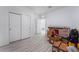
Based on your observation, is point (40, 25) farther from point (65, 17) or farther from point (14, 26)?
point (14, 26)

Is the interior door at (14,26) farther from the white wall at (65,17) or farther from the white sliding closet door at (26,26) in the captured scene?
the white wall at (65,17)

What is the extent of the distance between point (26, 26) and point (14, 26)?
1.46m

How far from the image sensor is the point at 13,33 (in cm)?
512

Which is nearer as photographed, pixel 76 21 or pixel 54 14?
pixel 76 21

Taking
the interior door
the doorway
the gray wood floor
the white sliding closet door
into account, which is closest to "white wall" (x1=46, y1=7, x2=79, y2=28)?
the white sliding closet door

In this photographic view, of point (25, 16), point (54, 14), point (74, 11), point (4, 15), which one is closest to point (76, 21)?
point (74, 11)

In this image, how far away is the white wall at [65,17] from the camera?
5.23 metres

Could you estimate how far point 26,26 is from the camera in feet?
21.5

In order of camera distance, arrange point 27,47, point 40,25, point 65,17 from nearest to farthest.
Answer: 1. point 27,47
2. point 65,17
3. point 40,25

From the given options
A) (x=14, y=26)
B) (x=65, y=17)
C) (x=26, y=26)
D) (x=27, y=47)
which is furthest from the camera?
(x=26, y=26)

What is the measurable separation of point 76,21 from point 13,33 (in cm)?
343

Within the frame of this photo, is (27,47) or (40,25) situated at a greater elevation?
(40,25)

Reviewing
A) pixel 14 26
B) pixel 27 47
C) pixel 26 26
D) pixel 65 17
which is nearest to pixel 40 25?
pixel 26 26
